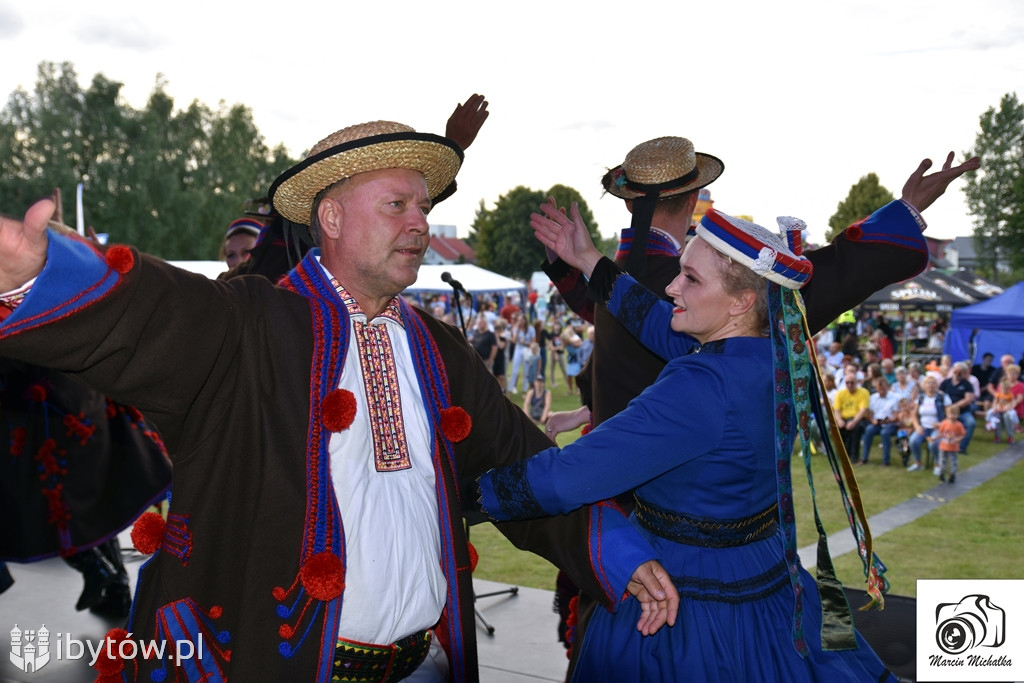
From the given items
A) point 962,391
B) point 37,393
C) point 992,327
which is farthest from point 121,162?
point 37,393

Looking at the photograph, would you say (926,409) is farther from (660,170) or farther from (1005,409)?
(660,170)

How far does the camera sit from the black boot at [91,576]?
211 inches

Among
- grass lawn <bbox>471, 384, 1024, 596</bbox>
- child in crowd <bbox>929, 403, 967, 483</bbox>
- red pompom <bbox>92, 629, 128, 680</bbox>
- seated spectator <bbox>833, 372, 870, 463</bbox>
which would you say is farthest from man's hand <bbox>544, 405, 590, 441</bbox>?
seated spectator <bbox>833, 372, 870, 463</bbox>

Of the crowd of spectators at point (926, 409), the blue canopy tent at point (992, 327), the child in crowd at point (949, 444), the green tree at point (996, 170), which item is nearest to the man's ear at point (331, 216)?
the crowd of spectators at point (926, 409)

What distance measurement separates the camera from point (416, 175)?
2516mm

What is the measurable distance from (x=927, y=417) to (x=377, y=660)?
35.5 feet

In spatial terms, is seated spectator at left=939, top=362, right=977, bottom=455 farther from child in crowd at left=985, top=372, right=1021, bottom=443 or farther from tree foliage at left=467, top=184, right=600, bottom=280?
tree foliage at left=467, top=184, right=600, bottom=280

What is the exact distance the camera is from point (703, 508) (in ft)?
7.77

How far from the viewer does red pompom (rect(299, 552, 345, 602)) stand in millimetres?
2039

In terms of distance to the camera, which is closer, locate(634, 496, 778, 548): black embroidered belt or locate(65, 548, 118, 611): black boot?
locate(634, 496, 778, 548): black embroidered belt

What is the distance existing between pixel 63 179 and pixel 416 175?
37334 mm

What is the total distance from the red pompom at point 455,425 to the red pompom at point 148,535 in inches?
30.5

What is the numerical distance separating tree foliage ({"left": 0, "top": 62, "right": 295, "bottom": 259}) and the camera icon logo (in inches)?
1400

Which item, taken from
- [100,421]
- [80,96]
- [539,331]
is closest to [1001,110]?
[539,331]
